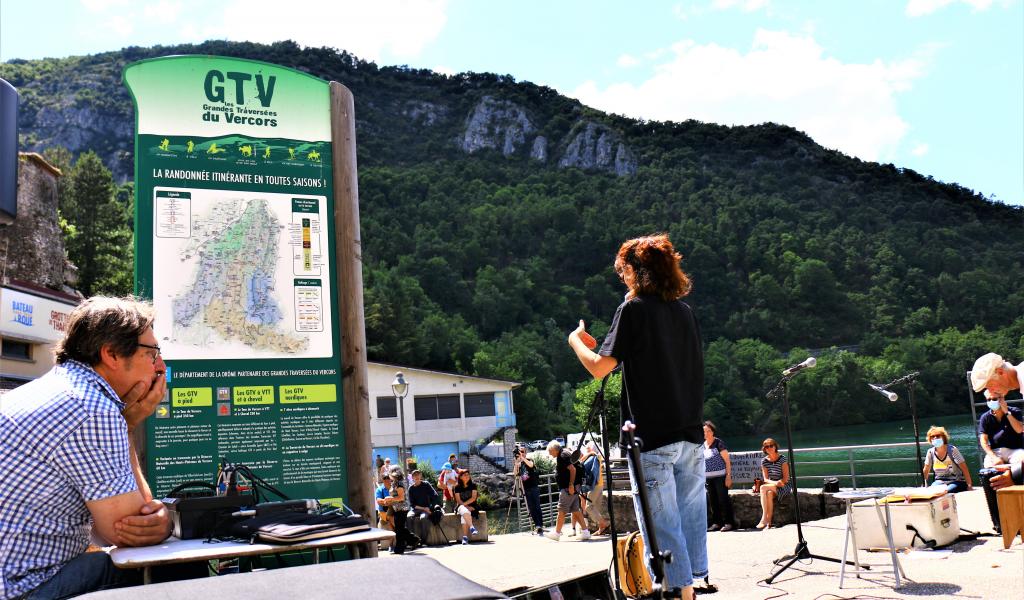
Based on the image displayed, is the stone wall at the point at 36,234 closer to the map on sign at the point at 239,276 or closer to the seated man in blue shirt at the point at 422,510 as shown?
the seated man in blue shirt at the point at 422,510

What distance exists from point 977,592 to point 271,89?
5.31m

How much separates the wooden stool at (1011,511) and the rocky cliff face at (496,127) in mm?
125223

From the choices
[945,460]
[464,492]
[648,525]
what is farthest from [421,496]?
[648,525]

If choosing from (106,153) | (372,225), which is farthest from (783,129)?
(106,153)

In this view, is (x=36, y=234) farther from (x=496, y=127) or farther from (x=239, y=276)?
(x=496, y=127)

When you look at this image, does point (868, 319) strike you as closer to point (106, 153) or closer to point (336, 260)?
point (336, 260)

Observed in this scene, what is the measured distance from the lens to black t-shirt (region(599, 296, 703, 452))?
3.53 m

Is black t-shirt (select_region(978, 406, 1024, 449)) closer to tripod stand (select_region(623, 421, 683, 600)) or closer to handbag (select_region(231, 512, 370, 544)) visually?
tripod stand (select_region(623, 421, 683, 600))

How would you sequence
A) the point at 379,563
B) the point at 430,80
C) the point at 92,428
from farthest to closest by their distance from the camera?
the point at 430,80, the point at 92,428, the point at 379,563

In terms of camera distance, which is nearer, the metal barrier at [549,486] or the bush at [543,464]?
the metal barrier at [549,486]

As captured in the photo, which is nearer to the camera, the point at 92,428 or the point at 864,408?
the point at 92,428

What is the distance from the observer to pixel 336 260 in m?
5.07

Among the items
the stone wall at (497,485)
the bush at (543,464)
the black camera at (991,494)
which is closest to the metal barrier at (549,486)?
the black camera at (991,494)

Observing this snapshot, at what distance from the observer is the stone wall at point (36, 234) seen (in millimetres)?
31469
